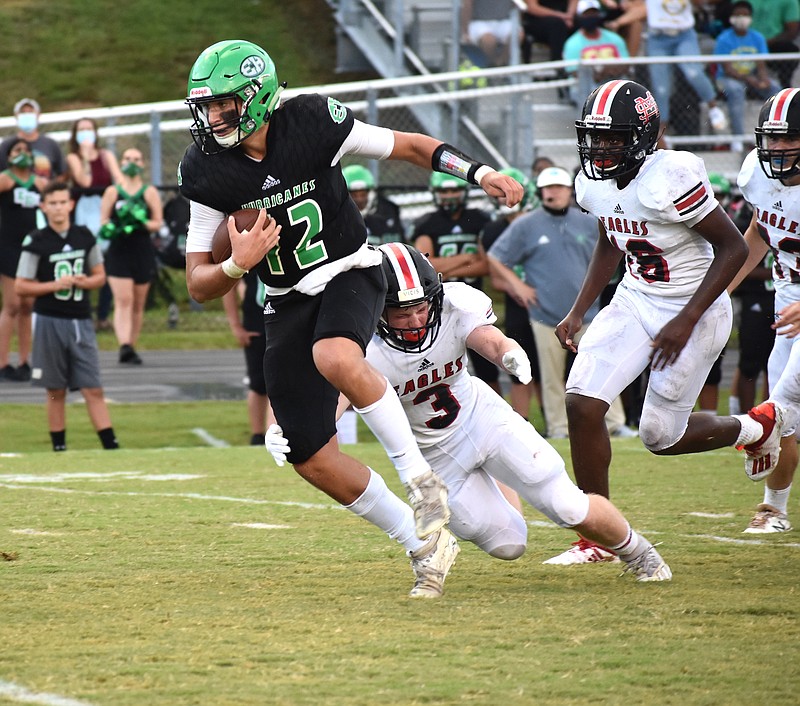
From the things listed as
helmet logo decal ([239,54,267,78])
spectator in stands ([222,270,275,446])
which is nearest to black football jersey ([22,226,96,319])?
spectator in stands ([222,270,275,446])

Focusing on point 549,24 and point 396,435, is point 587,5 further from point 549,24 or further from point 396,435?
point 396,435

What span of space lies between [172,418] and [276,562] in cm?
581

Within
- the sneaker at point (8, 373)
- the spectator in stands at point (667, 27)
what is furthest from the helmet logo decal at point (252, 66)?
the spectator in stands at point (667, 27)

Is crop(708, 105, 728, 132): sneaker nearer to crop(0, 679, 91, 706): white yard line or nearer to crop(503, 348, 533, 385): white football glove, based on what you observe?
crop(503, 348, 533, 385): white football glove

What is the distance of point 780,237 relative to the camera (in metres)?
5.65

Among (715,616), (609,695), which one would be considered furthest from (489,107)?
(609,695)

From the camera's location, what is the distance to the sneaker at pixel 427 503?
4.17m

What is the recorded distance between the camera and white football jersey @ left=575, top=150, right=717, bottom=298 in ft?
16.6

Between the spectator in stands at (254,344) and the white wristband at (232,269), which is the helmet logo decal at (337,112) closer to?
the white wristband at (232,269)

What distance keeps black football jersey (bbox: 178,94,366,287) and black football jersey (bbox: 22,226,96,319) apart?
4.90 m

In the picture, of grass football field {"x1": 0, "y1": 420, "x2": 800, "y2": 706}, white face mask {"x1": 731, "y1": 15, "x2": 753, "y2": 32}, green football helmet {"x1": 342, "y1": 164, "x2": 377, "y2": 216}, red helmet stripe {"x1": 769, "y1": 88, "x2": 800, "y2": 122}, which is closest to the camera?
grass football field {"x1": 0, "y1": 420, "x2": 800, "y2": 706}

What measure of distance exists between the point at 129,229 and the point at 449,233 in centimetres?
293

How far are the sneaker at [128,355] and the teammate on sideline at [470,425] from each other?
309 inches

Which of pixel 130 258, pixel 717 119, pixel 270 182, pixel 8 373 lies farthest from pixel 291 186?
pixel 717 119
